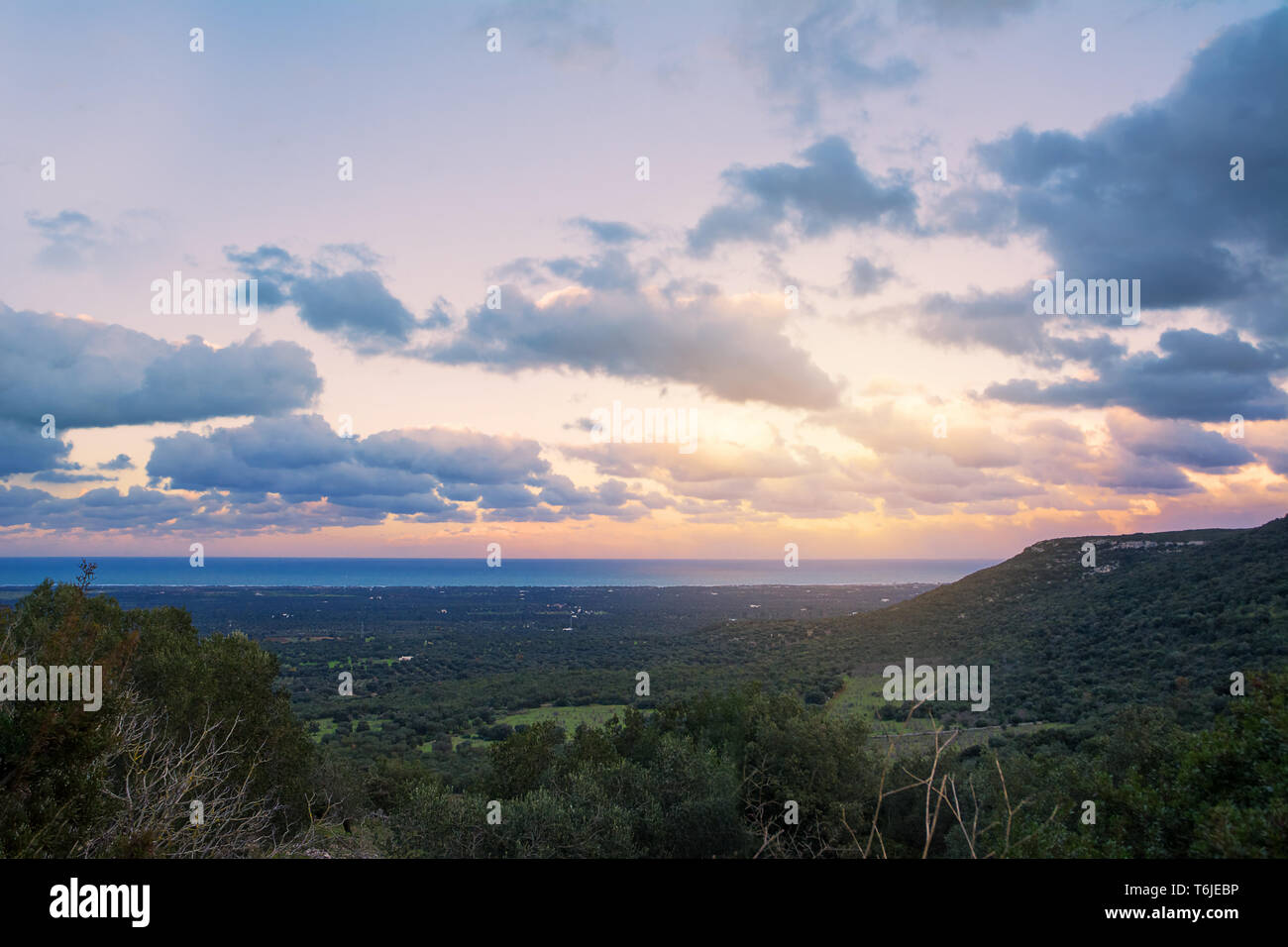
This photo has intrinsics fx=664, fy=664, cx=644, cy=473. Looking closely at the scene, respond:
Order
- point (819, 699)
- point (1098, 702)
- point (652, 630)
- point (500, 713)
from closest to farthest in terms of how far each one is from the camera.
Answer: point (1098, 702), point (819, 699), point (500, 713), point (652, 630)

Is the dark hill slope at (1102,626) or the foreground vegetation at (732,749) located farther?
the dark hill slope at (1102,626)

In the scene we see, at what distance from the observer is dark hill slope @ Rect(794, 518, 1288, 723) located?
29656 mm

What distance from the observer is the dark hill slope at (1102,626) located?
2966cm

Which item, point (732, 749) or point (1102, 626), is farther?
point (1102, 626)

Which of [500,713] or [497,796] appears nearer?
[497,796]

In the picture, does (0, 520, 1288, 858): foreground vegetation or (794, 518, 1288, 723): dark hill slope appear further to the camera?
(794, 518, 1288, 723): dark hill slope

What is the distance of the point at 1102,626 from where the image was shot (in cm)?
4100

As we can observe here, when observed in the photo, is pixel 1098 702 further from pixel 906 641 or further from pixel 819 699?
pixel 906 641
